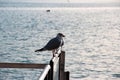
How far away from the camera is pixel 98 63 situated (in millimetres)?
35406

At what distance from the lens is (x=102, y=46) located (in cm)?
4956

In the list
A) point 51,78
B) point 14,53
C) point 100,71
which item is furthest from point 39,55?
point 51,78

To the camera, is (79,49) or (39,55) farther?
(79,49)

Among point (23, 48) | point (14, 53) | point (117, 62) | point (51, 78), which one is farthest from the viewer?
point (23, 48)

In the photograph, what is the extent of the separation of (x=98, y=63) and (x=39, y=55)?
5.11 metres

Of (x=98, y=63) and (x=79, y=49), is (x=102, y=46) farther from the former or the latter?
(x=98, y=63)

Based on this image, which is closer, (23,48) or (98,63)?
(98,63)

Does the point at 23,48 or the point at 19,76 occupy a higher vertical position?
the point at 23,48

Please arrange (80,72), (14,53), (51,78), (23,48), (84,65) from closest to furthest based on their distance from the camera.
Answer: (51,78), (80,72), (84,65), (14,53), (23,48)

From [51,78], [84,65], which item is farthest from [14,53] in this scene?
[51,78]

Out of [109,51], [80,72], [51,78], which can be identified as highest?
[109,51]

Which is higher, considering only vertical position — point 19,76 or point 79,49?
point 79,49

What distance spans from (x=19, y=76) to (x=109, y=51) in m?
18.5

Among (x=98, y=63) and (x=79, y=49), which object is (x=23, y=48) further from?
(x=98, y=63)
